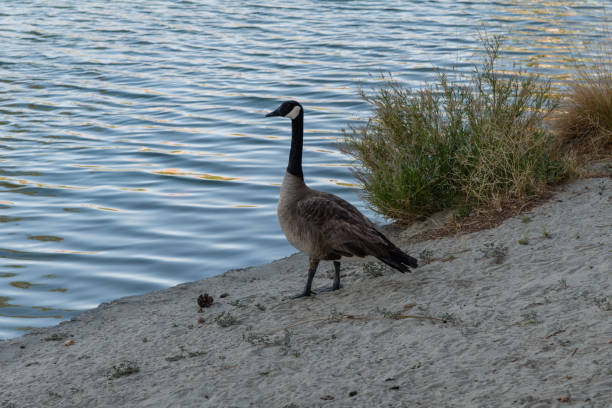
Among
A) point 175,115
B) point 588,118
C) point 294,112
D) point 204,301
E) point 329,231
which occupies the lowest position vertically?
point 204,301

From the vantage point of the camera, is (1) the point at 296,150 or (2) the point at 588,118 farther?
(2) the point at 588,118

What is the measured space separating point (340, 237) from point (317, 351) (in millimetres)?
Result: 1370

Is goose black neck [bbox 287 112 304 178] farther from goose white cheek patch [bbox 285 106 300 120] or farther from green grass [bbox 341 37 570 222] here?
green grass [bbox 341 37 570 222]

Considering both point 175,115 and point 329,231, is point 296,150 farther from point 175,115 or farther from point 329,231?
point 175,115

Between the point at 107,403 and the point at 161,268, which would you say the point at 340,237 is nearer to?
the point at 107,403

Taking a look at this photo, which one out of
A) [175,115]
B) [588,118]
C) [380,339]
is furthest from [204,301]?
[175,115]

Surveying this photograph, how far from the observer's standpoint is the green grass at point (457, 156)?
8.20 meters

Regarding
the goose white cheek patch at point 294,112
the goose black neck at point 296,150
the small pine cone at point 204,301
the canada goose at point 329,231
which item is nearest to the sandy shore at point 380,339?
the small pine cone at point 204,301

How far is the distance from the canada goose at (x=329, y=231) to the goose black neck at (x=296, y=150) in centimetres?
13

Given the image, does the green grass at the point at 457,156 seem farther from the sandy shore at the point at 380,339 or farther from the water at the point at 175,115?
the water at the point at 175,115

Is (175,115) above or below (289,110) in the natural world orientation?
below

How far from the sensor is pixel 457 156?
8.23 meters

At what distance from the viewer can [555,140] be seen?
9727mm

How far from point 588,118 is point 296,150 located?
4.71 m
